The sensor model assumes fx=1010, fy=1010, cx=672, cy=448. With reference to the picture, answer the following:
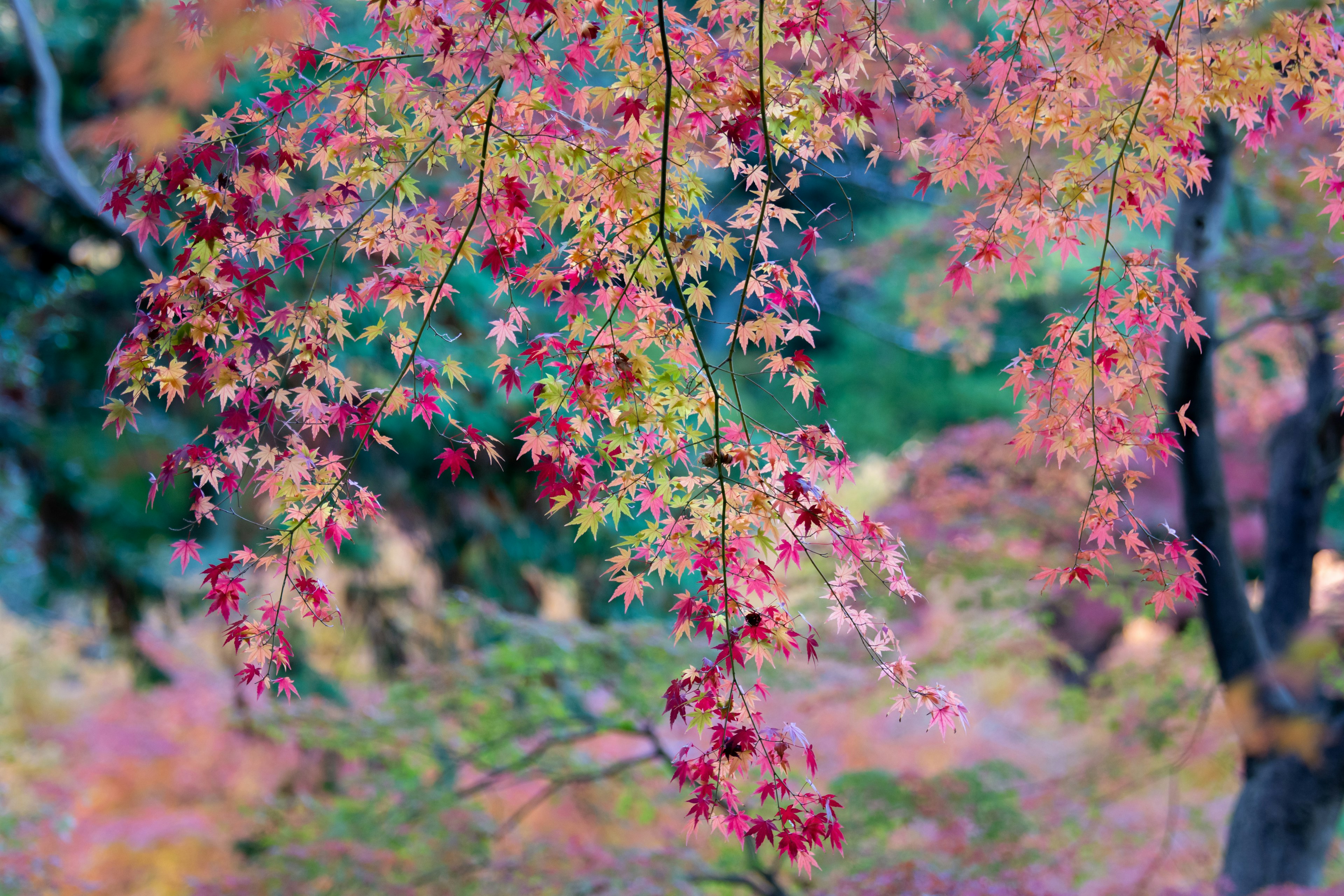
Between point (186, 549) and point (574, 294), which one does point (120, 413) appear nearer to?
point (186, 549)

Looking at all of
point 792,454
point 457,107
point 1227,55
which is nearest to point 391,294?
point 457,107

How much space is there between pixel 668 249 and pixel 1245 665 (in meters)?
3.85

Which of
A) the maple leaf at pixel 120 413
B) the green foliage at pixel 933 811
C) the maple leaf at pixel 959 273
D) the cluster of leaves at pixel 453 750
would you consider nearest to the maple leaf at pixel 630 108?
the maple leaf at pixel 959 273

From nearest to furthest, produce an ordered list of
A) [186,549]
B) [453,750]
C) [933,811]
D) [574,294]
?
1. [574,294]
2. [186,549]
3. [933,811]
4. [453,750]

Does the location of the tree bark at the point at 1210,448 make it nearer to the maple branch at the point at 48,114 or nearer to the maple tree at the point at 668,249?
the maple tree at the point at 668,249

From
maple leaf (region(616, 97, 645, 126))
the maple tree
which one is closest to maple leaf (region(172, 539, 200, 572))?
the maple tree

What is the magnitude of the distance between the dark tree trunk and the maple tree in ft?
7.89

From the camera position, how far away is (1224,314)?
7785mm

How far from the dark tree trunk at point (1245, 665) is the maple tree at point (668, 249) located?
240 cm

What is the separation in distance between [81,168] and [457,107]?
5.37m

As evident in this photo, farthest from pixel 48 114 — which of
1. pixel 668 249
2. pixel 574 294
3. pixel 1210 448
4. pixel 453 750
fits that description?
pixel 1210 448

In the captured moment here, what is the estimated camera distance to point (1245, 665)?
438cm

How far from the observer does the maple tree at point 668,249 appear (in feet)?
5.60

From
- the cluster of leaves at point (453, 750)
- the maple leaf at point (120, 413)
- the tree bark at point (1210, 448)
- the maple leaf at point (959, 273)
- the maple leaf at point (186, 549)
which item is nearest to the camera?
the maple leaf at point (120, 413)
